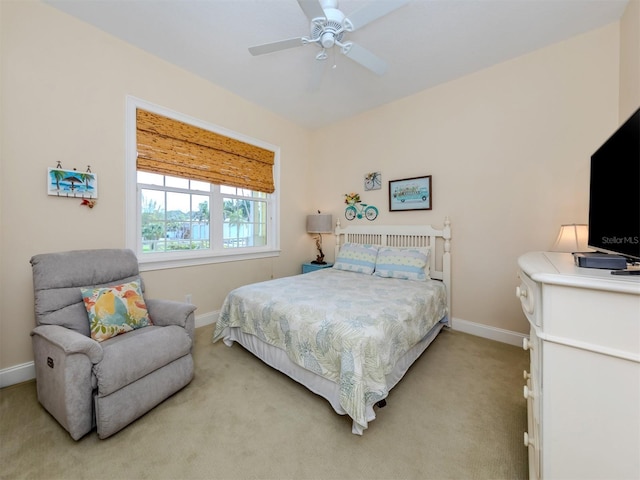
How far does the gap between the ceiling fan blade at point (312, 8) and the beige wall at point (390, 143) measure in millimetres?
1846

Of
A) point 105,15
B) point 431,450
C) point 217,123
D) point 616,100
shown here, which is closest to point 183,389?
point 431,450

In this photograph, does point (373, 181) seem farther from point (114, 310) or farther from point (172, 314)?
point (114, 310)

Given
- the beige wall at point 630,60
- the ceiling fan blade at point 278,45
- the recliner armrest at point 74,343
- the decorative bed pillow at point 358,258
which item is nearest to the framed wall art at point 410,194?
the decorative bed pillow at point 358,258

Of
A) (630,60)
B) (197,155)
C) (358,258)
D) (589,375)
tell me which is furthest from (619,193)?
(197,155)

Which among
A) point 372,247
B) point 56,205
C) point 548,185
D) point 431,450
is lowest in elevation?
point 431,450

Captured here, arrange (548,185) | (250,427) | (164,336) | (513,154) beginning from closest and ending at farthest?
(250,427) → (164,336) → (548,185) → (513,154)

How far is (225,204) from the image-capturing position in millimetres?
3377

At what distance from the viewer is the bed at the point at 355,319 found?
150cm

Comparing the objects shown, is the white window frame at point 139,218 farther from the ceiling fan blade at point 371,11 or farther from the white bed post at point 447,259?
the white bed post at point 447,259

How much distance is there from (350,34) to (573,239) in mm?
2433

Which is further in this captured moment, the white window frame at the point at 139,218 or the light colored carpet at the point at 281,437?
the white window frame at the point at 139,218

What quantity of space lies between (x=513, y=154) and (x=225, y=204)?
3277 mm

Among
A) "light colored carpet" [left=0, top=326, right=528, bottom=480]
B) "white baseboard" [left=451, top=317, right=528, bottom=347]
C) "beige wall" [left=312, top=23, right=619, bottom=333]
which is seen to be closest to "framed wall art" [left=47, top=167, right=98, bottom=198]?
"light colored carpet" [left=0, top=326, right=528, bottom=480]

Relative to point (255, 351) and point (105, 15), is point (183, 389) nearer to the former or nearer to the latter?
point (255, 351)
